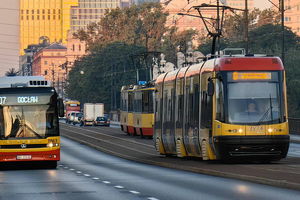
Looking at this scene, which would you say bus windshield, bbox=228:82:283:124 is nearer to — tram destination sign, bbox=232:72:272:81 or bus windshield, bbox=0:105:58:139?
tram destination sign, bbox=232:72:272:81

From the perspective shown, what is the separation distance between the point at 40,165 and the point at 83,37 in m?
145

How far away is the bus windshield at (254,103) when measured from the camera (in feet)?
98.0

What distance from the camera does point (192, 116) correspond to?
32969 millimetres

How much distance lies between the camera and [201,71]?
32.1 metres

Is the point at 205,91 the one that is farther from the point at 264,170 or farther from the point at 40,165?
the point at 40,165

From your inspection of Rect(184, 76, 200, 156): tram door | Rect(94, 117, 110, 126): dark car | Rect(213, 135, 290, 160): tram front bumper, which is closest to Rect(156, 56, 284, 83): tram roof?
Rect(184, 76, 200, 156): tram door

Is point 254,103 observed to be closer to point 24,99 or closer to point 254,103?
point 254,103

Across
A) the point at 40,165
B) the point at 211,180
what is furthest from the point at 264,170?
the point at 40,165

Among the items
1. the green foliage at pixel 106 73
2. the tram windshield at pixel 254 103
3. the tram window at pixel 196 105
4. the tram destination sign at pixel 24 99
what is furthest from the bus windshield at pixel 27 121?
the green foliage at pixel 106 73

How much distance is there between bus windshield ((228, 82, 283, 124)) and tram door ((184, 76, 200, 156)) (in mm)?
2432

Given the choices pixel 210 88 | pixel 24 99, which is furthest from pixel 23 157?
pixel 210 88

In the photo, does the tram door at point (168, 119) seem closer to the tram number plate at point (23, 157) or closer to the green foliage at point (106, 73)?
the tram number plate at point (23, 157)

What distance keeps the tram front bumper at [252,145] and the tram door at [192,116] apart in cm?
244

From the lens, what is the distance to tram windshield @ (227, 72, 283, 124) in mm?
29875
